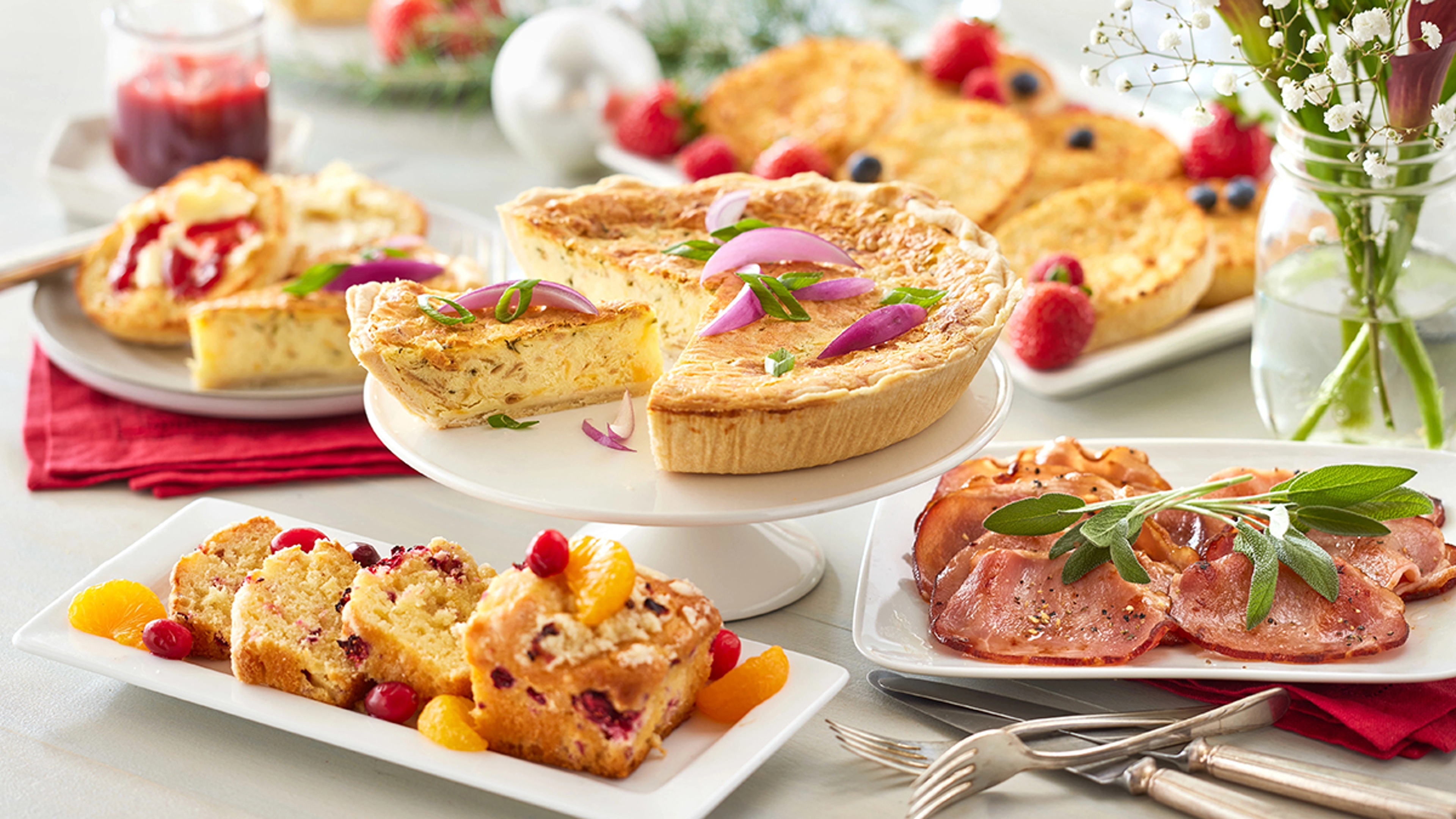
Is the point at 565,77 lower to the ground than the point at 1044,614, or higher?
higher

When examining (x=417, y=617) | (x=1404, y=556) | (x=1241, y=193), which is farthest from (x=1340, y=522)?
(x=1241, y=193)

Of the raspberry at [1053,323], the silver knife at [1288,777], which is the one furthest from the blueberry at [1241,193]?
the silver knife at [1288,777]

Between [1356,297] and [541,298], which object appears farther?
[1356,297]

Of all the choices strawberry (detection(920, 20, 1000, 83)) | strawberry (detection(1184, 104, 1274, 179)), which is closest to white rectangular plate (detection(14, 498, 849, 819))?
strawberry (detection(1184, 104, 1274, 179))

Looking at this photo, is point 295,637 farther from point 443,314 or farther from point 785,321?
point 785,321

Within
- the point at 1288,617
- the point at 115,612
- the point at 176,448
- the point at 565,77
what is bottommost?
the point at 176,448

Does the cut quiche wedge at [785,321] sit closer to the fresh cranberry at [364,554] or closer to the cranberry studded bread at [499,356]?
the cranberry studded bread at [499,356]
